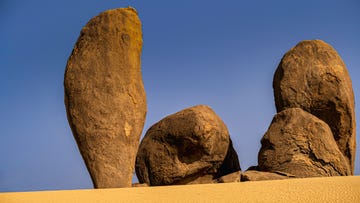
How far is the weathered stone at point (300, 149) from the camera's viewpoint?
→ 9.11m

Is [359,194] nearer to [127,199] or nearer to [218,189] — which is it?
[218,189]

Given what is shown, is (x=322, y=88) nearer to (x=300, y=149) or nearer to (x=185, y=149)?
(x=300, y=149)

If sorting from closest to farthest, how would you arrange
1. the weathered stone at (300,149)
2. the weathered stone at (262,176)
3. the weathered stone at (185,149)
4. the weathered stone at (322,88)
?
1. the weathered stone at (262,176)
2. the weathered stone at (300,149)
3. the weathered stone at (185,149)
4. the weathered stone at (322,88)

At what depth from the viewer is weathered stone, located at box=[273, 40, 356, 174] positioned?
1049 cm

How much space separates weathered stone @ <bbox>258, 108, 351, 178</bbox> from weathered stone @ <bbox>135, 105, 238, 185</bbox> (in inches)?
39.7

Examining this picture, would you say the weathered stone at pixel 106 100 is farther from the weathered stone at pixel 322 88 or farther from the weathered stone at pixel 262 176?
the weathered stone at pixel 322 88

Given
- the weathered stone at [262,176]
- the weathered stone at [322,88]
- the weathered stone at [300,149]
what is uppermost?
the weathered stone at [322,88]

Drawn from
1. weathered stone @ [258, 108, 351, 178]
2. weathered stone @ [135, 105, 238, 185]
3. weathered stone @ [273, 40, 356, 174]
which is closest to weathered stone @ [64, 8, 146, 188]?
weathered stone @ [135, 105, 238, 185]

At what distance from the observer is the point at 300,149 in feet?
30.2

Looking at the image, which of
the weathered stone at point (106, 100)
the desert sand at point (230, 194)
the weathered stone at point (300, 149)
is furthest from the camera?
the weathered stone at point (300, 149)

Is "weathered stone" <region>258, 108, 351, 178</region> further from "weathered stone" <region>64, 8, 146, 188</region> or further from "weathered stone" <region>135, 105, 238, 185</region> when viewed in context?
"weathered stone" <region>64, 8, 146, 188</region>

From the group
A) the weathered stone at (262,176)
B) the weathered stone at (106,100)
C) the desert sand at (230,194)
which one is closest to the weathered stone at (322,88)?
the weathered stone at (262,176)

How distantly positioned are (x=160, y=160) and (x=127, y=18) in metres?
3.07

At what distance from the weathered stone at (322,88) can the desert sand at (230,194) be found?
4.90 m
